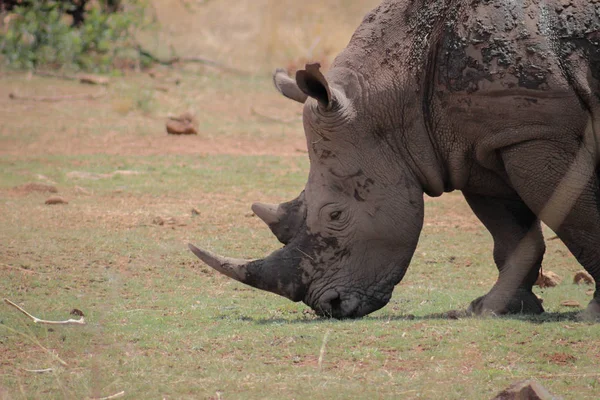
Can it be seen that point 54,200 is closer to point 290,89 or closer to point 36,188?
point 36,188

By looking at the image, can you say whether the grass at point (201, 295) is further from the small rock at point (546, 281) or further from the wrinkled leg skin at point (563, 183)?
the wrinkled leg skin at point (563, 183)

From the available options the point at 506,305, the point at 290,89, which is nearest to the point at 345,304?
the point at 506,305

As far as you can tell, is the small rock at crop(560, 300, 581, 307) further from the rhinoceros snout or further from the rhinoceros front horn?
the rhinoceros front horn

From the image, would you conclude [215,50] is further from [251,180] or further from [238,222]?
[238,222]

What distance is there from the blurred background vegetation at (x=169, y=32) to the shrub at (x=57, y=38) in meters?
0.02

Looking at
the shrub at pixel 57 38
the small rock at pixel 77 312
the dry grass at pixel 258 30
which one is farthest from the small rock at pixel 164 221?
the dry grass at pixel 258 30

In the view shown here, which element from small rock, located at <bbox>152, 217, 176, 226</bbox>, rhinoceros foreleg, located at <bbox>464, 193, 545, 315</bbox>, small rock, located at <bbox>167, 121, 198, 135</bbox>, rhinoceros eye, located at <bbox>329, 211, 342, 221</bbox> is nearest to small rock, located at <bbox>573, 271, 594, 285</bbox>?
rhinoceros foreleg, located at <bbox>464, 193, 545, 315</bbox>

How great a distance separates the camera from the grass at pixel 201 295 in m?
5.46

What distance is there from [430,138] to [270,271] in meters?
1.32

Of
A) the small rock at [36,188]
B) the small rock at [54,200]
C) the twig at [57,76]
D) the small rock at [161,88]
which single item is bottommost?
the twig at [57,76]

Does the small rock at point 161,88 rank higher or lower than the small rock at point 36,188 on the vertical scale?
higher

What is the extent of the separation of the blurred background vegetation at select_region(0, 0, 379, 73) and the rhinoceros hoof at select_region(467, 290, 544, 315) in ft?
44.0

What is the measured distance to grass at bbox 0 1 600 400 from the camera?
5465 mm

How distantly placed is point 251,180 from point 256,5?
14.6m
